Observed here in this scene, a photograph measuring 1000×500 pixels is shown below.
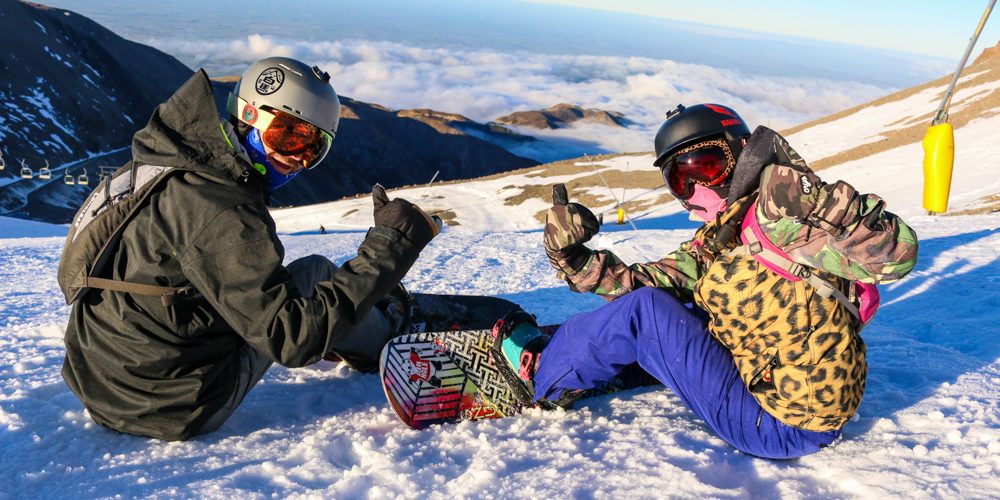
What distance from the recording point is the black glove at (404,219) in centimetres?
315

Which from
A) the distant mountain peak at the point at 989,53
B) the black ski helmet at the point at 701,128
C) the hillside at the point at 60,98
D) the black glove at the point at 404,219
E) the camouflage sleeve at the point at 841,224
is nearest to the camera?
the camouflage sleeve at the point at 841,224

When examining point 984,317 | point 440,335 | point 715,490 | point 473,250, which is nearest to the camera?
point 715,490

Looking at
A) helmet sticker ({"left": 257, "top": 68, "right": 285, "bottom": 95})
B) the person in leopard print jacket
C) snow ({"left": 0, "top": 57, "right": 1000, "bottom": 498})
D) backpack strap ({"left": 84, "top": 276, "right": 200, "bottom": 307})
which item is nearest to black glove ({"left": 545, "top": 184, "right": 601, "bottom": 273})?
the person in leopard print jacket

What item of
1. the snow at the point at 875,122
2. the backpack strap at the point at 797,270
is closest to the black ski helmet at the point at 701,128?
the backpack strap at the point at 797,270

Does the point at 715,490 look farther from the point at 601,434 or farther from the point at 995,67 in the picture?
the point at 995,67

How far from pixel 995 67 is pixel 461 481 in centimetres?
5466

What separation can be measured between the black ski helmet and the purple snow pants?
831 mm

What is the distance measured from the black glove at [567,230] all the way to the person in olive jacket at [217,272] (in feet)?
2.40

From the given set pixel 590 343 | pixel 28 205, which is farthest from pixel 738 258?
pixel 28 205

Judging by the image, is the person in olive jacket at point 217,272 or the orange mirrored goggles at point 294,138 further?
the orange mirrored goggles at point 294,138

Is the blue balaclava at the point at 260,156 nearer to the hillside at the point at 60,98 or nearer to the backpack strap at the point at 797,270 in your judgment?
the backpack strap at the point at 797,270

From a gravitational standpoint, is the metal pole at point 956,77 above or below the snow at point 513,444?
above

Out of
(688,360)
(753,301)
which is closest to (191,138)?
(688,360)

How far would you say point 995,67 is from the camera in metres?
43.9
